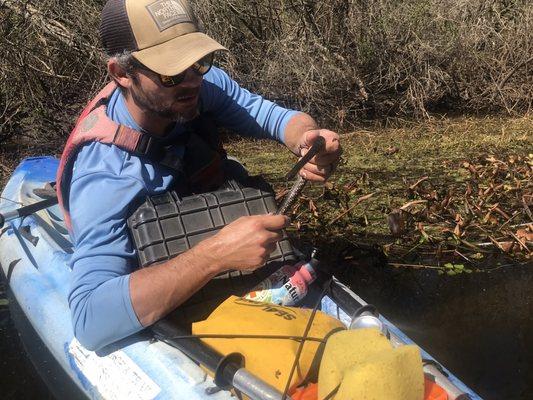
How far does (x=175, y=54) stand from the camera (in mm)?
2227

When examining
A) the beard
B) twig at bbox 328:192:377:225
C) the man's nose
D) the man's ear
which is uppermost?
the man's ear

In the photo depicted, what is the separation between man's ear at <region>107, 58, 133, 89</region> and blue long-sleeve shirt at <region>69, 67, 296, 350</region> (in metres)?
0.12

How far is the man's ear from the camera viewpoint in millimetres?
2311

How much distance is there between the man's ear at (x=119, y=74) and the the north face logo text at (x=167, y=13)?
0.20 metres

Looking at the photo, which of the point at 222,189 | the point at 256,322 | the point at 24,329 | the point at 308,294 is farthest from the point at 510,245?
the point at 24,329

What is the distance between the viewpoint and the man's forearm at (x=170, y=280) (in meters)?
2.08

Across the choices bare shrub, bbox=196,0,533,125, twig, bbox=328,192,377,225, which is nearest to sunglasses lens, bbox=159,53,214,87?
twig, bbox=328,192,377,225

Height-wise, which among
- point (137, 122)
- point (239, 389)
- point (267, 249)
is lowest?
point (239, 389)

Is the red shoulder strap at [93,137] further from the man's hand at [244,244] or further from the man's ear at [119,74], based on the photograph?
the man's hand at [244,244]

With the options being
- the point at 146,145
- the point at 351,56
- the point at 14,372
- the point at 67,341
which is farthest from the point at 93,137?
the point at 351,56

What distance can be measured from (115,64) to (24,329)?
1684mm

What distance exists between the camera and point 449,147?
6.23 meters

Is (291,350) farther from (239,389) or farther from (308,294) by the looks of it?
(308,294)

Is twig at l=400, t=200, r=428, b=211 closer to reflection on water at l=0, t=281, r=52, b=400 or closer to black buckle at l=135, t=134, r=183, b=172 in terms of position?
black buckle at l=135, t=134, r=183, b=172
